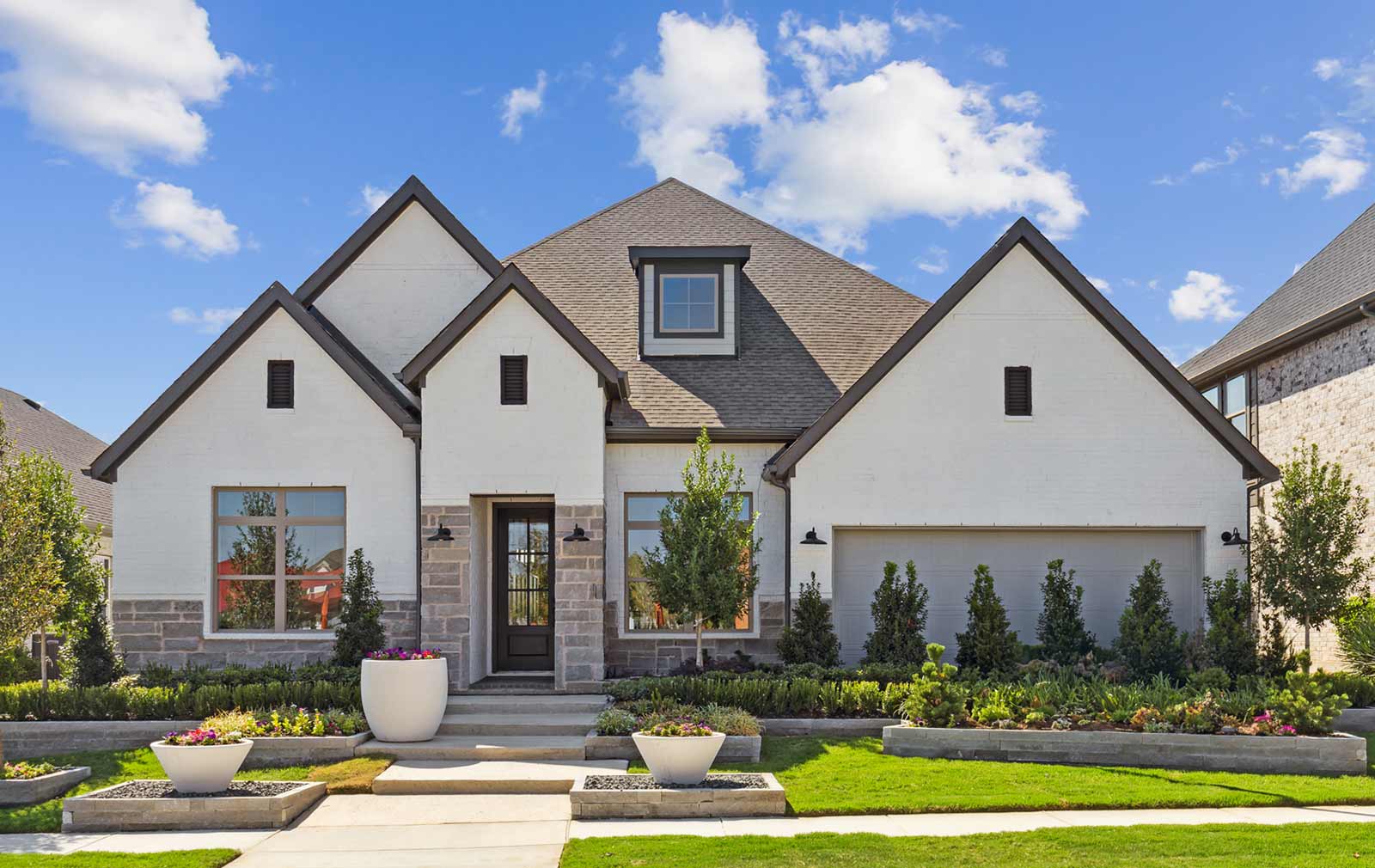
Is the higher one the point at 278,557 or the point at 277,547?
the point at 277,547

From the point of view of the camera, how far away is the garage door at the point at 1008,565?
15.7 meters

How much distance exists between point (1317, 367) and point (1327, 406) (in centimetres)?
77

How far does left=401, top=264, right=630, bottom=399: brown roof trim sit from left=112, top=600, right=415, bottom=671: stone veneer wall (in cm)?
332

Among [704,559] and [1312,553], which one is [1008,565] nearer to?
[1312,553]

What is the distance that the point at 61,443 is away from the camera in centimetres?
2877

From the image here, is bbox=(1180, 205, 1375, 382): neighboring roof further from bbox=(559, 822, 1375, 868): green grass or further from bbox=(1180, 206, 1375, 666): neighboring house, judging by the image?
bbox=(559, 822, 1375, 868): green grass

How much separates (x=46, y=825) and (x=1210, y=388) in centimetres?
Answer: 2223

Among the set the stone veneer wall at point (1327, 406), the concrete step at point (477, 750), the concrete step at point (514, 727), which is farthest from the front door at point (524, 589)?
the stone veneer wall at point (1327, 406)

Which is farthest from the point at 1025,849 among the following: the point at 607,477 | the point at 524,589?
the point at 524,589

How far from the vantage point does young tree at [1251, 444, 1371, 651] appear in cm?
1445

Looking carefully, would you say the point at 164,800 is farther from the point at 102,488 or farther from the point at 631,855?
the point at 102,488

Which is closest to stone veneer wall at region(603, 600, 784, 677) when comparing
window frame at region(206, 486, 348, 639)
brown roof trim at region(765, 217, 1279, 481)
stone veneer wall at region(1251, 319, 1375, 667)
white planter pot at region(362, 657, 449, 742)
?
brown roof trim at region(765, 217, 1279, 481)

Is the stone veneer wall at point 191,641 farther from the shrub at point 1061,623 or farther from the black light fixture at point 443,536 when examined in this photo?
the shrub at point 1061,623

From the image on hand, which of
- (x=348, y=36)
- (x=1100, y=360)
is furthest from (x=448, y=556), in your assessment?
(x=1100, y=360)
